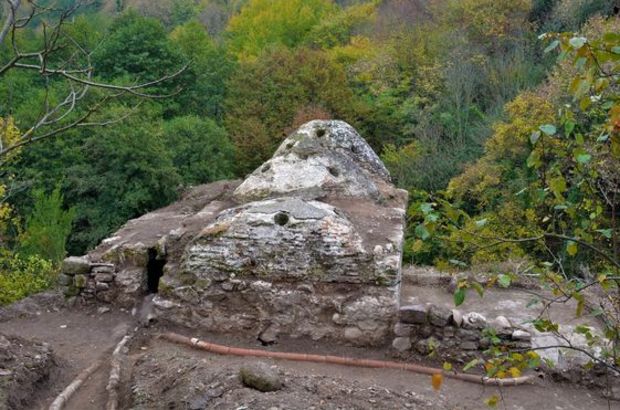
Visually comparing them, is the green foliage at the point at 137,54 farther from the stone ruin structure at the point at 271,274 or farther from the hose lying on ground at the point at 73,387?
the hose lying on ground at the point at 73,387

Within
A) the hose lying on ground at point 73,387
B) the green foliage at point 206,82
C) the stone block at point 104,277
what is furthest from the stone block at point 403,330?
the green foliage at point 206,82

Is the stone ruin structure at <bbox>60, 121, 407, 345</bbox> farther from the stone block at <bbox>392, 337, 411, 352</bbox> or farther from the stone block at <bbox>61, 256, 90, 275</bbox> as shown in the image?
the stone block at <bbox>392, 337, 411, 352</bbox>

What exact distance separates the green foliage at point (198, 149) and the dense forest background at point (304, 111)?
51 mm

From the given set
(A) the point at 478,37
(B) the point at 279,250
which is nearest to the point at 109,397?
(B) the point at 279,250

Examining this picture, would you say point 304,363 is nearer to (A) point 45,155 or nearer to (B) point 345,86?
(A) point 45,155

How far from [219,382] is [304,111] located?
55.8 ft

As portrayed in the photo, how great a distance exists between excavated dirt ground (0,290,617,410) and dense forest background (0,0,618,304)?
378 cm

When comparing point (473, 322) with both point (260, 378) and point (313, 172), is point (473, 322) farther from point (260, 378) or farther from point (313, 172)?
point (313, 172)

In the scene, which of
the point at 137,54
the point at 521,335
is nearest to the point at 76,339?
the point at 521,335

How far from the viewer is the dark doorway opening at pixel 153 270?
10712 mm

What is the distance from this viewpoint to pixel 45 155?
1927 cm

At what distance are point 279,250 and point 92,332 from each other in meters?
3.24

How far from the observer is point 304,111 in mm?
23125

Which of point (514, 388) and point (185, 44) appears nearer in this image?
point (514, 388)
